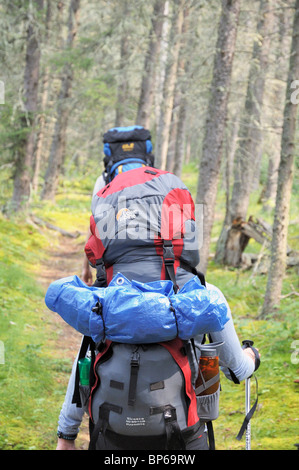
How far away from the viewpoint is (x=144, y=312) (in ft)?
6.64

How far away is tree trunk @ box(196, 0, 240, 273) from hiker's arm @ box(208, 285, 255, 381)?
6.74m

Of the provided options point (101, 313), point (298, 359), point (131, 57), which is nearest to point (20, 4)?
point (131, 57)

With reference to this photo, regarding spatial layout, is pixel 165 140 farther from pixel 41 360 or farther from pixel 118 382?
pixel 118 382

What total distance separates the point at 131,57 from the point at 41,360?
15.4m

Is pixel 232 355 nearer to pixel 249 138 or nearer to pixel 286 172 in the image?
pixel 286 172

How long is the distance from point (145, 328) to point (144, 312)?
0.22 feet

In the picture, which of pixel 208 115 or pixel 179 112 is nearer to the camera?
pixel 208 115

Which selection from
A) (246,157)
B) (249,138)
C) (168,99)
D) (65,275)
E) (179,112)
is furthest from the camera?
(179,112)

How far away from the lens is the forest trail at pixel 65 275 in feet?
22.8

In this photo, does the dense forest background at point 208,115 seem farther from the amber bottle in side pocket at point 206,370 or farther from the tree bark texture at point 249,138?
the amber bottle in side pocket at point 206,370

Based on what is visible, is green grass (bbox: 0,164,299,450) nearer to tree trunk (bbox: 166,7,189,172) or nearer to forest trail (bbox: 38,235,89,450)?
forest trail (bbox: 38,235,89,450)

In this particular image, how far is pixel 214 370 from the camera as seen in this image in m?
2.31

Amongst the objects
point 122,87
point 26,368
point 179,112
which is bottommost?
point 26,368

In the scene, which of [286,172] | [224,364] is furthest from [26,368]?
[286,172]
